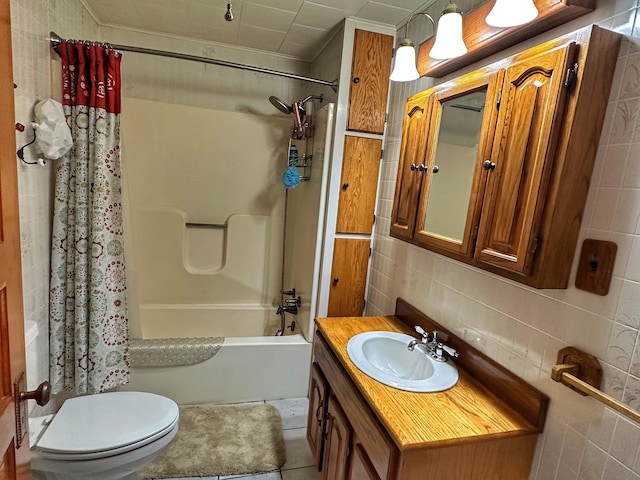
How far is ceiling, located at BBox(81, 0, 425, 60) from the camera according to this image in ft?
5.89

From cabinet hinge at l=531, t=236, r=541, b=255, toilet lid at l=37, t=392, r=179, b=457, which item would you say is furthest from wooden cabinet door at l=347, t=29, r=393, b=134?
toilet lid at l=37, t=392, r=179, b=457

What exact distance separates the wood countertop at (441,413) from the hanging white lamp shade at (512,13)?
114 cm

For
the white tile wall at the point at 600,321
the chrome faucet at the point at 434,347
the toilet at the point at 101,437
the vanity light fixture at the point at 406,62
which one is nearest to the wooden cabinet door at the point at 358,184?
the vanity light fixture at the point at 406,62

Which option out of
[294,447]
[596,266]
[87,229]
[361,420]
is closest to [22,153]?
[87,229]

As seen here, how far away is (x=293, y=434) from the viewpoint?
198 centimetres

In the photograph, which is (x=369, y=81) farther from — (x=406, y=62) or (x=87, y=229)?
(x=87, y=229)

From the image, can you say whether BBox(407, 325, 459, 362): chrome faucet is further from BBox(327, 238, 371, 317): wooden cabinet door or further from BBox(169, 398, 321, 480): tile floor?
BBox(169, 398, 321, 480): tile floor

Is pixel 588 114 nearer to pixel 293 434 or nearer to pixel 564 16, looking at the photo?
pixel 564 16

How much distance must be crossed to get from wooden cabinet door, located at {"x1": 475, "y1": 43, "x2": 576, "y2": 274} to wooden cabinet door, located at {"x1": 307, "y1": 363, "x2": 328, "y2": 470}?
916 millimetres

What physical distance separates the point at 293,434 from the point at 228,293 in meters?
1.23

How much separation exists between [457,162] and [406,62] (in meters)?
0.46

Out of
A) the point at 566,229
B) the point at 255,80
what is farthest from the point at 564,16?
the point at 255,80

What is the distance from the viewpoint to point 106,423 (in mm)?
1398

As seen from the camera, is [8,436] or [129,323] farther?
[129,323]
